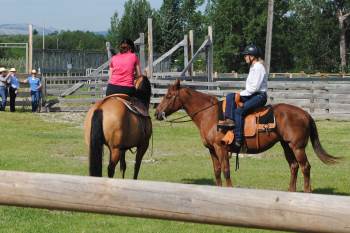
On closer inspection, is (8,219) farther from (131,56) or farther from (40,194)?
(40,194)

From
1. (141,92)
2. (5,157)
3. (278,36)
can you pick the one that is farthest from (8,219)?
(278,36)

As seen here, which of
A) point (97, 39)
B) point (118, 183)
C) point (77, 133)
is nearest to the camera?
point (118, 183)

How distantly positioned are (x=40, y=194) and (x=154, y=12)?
77500 millimetres

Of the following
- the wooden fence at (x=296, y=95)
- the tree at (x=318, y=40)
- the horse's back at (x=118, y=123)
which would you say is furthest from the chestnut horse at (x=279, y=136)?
the tree at (x=318, y=40)

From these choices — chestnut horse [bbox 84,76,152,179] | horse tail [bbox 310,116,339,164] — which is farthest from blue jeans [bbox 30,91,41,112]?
horse tail [bbox 310,116,339,164]

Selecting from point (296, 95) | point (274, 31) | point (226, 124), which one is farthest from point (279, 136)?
point (274, 31)

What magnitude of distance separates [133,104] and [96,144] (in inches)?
50.3

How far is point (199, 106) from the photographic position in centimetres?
1183

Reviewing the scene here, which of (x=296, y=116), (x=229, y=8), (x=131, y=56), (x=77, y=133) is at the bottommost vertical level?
(x=77, y=133)

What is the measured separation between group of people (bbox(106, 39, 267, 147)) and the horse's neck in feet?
1.92

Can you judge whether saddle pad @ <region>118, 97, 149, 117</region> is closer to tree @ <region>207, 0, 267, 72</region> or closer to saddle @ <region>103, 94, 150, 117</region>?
saddle @ <region>103, 94, 150, 117</region>

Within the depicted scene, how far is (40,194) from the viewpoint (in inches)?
162

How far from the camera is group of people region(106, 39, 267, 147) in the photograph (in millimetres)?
10875

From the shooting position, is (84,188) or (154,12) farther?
(154,12)
